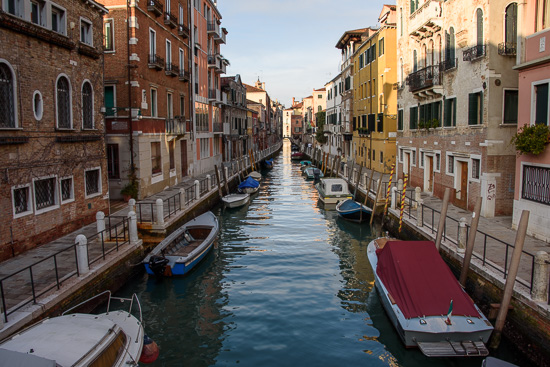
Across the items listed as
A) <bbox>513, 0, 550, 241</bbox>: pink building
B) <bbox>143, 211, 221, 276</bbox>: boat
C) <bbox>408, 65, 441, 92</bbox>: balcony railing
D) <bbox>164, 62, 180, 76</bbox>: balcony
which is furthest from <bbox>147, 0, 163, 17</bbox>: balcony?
<bbox>513, 0, 550, 241</bbox>: pink building

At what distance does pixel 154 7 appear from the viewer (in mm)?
20891

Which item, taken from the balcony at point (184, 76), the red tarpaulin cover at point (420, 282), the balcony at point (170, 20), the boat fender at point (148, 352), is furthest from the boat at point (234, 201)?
the boat fender at point (148, 352)

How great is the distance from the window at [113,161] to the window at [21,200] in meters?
8.55

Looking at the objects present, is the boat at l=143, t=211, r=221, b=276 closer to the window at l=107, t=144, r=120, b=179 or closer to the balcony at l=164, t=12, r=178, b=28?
the window at l=107, t=144, r=120, b=179

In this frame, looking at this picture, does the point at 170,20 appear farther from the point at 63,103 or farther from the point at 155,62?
the point at 63,103

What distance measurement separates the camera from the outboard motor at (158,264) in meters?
12.0

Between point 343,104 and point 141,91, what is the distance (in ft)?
95.8

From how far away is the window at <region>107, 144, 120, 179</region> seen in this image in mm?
19938

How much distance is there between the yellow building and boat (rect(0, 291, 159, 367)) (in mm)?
23181

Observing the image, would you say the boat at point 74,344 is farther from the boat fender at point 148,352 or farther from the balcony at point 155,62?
the balcony at point 155,62

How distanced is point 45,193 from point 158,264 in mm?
3856

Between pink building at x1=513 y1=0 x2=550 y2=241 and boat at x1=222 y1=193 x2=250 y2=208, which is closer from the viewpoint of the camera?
pink building at x1=513 y1=0 x2=550 y2=241

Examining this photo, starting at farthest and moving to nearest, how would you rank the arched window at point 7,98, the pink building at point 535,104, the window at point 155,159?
the window at point 155,159 < the pink building at point 535,104 < the arched window at point 7,98

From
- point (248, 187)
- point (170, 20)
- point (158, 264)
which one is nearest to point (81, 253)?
point (158, 264)
